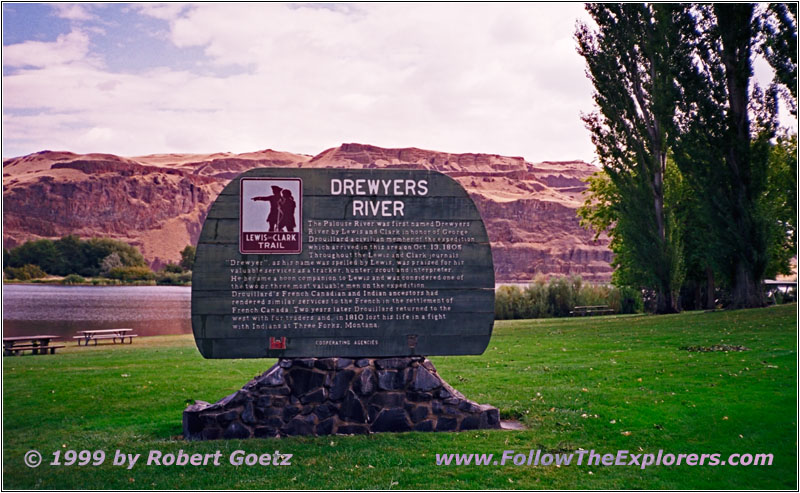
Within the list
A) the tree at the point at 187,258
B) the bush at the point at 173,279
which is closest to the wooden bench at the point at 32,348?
the bush at the point at 173,279

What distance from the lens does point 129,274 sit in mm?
122812

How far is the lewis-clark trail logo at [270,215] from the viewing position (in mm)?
8328

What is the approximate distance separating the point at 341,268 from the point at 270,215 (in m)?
1.08

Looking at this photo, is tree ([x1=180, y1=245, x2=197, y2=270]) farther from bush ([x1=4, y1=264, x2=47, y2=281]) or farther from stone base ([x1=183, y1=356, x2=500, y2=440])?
stone base ([x1=183, y1=356, x2=500, y2=440])

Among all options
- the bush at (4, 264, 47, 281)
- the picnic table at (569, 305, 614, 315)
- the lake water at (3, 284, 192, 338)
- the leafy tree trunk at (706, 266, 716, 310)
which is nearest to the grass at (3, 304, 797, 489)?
the picnic table at (569, 305, 614, 315)

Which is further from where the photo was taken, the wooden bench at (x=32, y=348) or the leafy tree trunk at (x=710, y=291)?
the leafy tree trunk at (x=710, y=291)

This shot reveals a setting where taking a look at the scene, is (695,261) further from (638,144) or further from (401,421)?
(401,421)

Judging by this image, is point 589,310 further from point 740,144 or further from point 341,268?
point 341,268

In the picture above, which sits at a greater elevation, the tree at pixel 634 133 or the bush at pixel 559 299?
the tree at pixel 634 133

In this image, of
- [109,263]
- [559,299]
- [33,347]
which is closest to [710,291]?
[559,299]

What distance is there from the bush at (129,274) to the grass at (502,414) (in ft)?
366

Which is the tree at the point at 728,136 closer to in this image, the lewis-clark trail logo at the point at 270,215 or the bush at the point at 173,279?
the lewis-clark trail logo at the point at 270,215

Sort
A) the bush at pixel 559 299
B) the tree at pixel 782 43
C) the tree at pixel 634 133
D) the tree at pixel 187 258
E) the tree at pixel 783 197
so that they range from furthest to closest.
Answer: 1. the tree at pixel 187 258
2. the bush at pixel 559 299
3. the tree at pixel 783 197
4. the tree at pixel 634 133
5. the tree at pixel 782 43

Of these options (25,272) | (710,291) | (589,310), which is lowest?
(25,272)
